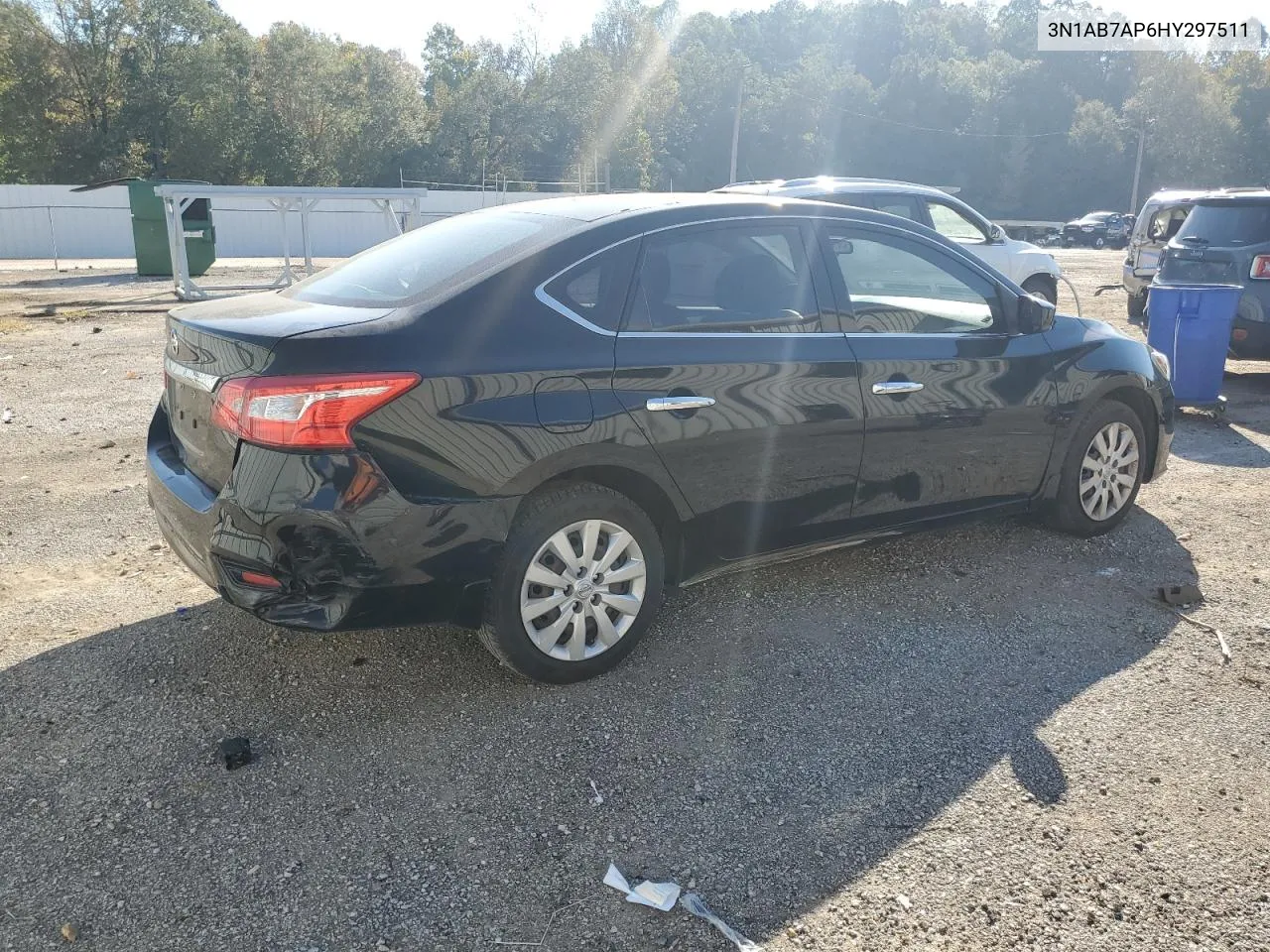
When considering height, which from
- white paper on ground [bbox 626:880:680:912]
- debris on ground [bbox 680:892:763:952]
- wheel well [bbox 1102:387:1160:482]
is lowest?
debris on ground [bbox 680:892:763:952]

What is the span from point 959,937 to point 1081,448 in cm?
320

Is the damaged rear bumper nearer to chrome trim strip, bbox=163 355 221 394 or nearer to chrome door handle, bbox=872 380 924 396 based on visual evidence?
chrome trim strip, bbox=163 355 221 394

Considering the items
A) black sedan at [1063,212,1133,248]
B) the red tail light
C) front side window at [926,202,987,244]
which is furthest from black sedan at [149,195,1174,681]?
black sedan at [1063,212,1133,248]

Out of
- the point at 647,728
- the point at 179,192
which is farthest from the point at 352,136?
the point at 647,728

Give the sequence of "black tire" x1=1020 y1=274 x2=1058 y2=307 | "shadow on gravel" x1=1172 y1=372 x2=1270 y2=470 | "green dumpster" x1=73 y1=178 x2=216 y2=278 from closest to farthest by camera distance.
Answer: "shadow on gravel" x1=1172 y1=372 x2=1270 y2=470
"black tire" x1=1020 y1=274 x2=1058 y2=307
"green dumpster" x1=73 y1=178 x2=216 y2=278

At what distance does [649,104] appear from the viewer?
79.2 meters

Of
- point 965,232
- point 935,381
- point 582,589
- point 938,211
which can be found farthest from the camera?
point 965,232

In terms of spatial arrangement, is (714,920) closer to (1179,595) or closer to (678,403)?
(678,403)

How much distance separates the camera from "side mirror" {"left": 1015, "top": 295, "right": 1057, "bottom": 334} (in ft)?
15.8

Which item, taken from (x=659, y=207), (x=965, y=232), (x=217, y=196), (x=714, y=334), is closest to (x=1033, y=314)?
(x=714, y=334)

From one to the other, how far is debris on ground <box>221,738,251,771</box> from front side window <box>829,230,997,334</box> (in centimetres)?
272

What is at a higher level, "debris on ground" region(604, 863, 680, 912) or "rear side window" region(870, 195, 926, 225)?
"rear side window" region(870, 195, 926, 225)

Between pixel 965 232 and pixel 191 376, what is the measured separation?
30.6ft

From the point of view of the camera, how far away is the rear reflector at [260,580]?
10.7ft
